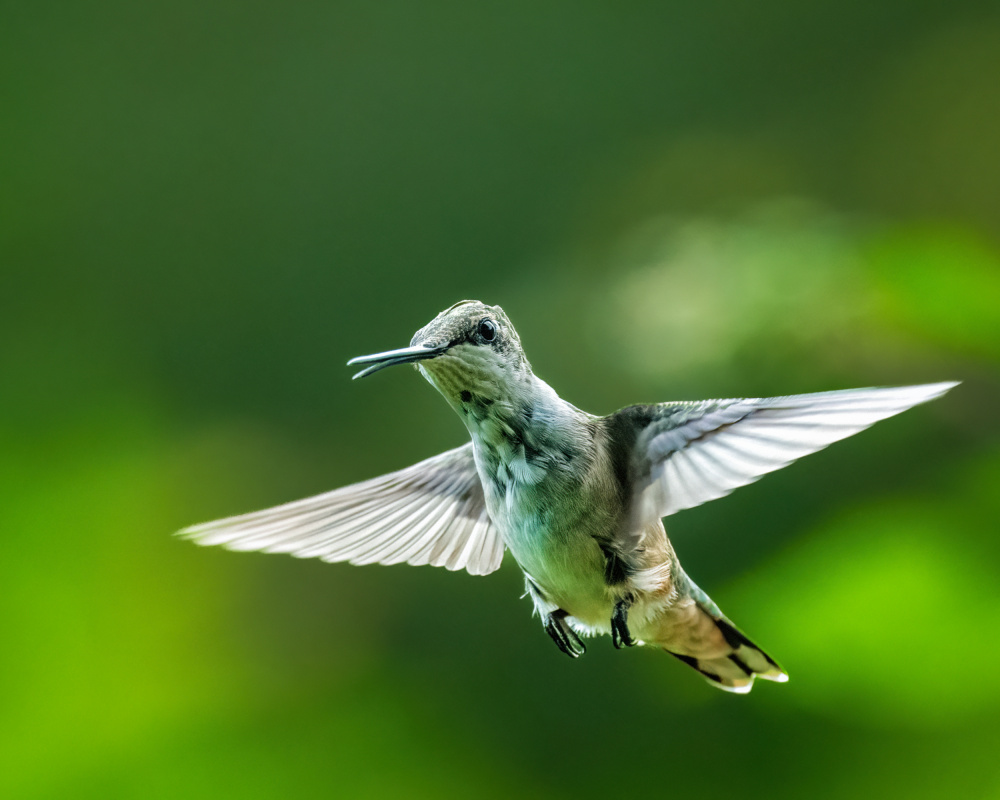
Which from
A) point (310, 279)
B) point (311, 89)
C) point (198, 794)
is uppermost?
point (311, 89)

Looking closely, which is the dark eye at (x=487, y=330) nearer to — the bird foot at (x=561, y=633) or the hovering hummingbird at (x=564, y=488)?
the hovering hummingbird at (x=564, y=488)

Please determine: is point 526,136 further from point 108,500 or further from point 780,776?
point 780,776

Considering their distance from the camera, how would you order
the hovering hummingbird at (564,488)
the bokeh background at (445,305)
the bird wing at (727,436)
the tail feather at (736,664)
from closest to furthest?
the bird wing at (727,436) → the hovering hummingbird at (564,488) → the tail feather at (736,664) → the bokeh background at (445,305)

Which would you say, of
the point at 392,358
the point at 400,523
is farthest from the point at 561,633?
the point at 392,358

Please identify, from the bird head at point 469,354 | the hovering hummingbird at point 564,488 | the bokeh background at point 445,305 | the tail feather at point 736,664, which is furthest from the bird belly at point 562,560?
the bokeh background at point 445,305

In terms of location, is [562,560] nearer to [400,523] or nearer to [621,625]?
[621,625]

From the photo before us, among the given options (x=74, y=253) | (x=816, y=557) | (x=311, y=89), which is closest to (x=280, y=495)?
(x=74, y=253)
